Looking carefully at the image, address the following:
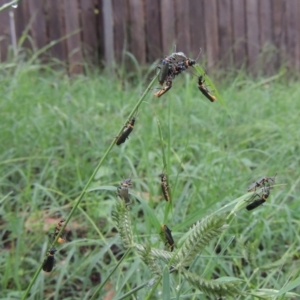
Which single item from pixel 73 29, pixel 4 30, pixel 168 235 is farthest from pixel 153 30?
pixel 168 235

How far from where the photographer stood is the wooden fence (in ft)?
18.3

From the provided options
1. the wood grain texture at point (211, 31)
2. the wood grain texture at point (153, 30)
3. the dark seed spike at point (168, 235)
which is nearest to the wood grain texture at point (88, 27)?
Answer: the wood grain texture at point (153, 30)

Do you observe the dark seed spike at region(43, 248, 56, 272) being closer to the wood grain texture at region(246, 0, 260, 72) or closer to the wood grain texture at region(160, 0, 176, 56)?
the wood grain texture at region(160, 0, 176, 56)

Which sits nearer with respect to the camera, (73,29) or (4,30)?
(4,30)

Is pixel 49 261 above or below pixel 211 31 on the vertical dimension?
above

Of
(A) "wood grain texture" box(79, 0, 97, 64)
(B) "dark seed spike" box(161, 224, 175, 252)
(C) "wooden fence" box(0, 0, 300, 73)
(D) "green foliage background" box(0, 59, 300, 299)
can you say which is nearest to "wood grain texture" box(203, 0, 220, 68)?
(C) "wooden fence" box(0, 0, 300, 73)

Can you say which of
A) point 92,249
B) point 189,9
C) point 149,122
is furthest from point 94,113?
point 189,9

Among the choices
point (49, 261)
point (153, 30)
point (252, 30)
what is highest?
point (49, 261)

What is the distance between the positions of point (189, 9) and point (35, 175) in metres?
3.86

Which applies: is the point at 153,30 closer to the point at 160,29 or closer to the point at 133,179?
the point at 160,29

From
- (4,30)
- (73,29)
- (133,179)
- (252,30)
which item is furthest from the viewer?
(252,30)

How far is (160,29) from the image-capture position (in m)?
6.01

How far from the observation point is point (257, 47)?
6.50 metres

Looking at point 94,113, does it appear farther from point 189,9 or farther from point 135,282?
point 189,9
